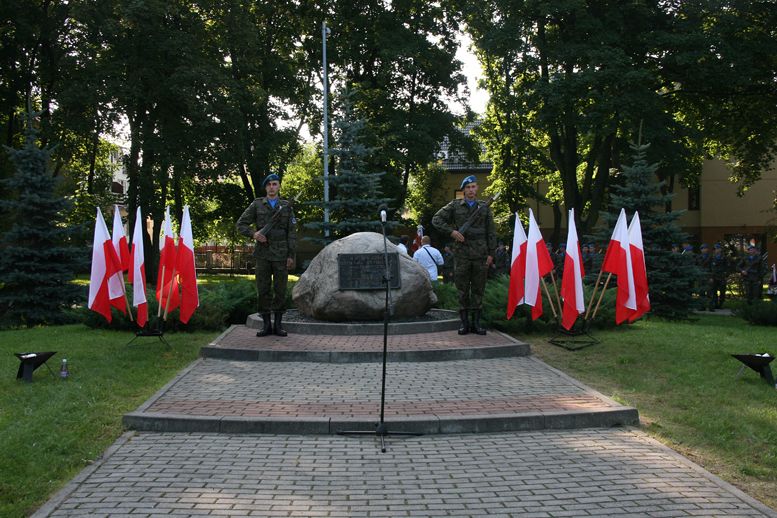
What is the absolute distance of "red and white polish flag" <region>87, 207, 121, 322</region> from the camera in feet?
31.9

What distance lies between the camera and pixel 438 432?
5.96 metres

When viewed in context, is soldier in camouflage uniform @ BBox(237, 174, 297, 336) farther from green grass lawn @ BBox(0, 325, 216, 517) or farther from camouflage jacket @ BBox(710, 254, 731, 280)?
camouflage jacket @ BBox(710, 254, 731, 280)

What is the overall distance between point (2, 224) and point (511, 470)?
16.9 metres

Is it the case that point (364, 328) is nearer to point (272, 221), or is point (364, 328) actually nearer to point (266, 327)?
point (266, 327)

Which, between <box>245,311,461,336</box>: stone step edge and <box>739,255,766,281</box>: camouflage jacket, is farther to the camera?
<box>739,255,766,281</box>: camouflage jacket

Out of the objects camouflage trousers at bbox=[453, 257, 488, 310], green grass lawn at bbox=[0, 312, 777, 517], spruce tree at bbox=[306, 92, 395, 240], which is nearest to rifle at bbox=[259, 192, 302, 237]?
green grass lawn at bbox=[0, 312, 777, 517]

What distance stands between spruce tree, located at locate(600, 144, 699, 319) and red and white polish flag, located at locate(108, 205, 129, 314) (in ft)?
36.4

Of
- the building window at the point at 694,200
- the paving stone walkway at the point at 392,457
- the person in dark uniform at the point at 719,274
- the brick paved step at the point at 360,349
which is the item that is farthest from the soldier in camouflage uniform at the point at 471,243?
the building window at the point at 694,200

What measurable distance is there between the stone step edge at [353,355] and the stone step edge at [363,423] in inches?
117

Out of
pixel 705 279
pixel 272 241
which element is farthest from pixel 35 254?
pixel 705 279

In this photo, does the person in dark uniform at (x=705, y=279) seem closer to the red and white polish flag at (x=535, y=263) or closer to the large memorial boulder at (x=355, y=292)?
the red and white polish flag at (x=535, y=263)

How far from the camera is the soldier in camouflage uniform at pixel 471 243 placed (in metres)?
10.4

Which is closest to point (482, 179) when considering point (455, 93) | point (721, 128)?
point (455, 93)

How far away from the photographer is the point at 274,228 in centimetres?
1029
